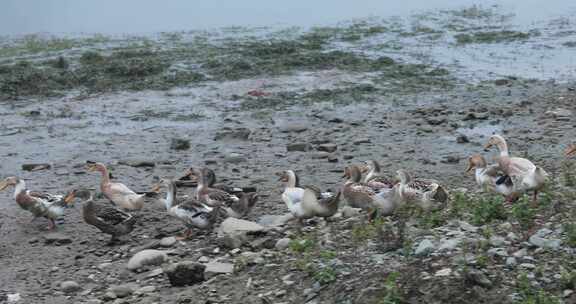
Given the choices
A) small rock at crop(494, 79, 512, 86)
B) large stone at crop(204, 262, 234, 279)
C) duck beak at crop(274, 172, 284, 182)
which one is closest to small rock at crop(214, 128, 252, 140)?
duck beak at crop(274, 172, 284, 182)

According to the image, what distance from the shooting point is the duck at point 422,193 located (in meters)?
9.75

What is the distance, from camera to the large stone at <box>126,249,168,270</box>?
31.6 ft

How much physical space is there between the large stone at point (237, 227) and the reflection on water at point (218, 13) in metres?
25.2

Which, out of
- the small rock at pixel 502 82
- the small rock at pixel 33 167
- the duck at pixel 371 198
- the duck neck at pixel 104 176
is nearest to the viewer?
the duck at pixel 371 198

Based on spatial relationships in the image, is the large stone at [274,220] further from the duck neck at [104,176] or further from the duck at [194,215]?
the duck neck at [104,176]

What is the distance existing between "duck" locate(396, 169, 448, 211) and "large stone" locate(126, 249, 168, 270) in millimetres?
3213

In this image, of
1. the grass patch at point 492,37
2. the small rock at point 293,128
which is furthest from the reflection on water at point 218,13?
the small rock at point 293,128

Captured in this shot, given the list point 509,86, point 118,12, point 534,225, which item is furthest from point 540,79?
point 118,12

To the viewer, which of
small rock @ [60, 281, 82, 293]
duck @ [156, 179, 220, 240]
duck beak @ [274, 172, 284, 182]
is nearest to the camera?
small rock @ [60, 281, 82, 293]

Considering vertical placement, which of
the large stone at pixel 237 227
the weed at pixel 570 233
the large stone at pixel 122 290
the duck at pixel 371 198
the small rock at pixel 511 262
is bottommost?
the large stone at pixel 122 290

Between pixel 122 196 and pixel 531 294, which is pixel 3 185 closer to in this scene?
pixel 122 196

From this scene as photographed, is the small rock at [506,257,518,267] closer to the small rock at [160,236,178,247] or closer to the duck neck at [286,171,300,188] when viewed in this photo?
the duck neck at [286,171,300,188]

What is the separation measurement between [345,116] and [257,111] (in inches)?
88.5

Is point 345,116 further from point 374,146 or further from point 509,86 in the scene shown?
point 509,86
